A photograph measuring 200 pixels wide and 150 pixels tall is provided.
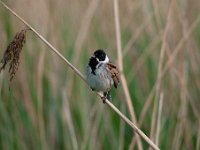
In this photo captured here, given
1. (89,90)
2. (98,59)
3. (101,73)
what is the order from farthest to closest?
(89,90) < (101,73) < (98,59)

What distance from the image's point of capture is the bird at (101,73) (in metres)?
1.60

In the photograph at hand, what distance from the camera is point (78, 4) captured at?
335 centimetres

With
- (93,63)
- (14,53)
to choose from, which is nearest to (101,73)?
(93,63)

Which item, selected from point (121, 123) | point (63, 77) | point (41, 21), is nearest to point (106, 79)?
point (121, 123)

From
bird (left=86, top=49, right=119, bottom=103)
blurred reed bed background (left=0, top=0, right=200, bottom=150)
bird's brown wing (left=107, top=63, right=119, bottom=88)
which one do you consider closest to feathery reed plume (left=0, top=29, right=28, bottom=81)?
bird (left=86, top=49, right=119, bottom=103)

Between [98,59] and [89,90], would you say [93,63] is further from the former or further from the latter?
[89,90]

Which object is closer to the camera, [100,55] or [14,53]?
[14,53]

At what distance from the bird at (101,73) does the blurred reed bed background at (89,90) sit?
0.33 metres

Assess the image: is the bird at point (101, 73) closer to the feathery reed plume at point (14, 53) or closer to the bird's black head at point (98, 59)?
the bird's black head at point (98, 59)

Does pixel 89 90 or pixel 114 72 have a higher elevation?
pixel 89 90

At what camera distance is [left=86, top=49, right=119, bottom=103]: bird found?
160 centimetres

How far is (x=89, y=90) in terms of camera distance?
8.72 ft

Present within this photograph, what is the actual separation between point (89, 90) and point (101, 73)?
96 cm

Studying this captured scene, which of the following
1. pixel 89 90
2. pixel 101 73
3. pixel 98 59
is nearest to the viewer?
pixel 98 59
